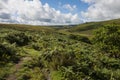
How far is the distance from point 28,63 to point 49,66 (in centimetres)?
233

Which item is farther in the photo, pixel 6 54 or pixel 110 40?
pixel 110 40

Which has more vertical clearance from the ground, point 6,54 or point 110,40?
point 6,54

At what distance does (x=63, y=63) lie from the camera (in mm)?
17469

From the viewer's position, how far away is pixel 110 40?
129ft

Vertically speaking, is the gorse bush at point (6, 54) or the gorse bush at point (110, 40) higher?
the gorse bush at point (6, 54)

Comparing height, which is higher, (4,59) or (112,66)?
(4,59)

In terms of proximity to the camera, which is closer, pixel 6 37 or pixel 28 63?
pixel 28 63

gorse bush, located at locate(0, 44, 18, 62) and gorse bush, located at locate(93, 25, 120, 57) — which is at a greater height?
gorse bush, located at locate(0, 44, 18, 62)

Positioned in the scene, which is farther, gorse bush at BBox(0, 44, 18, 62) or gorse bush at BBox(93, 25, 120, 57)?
gorse bush at BBox(93, 25, 120, 57)

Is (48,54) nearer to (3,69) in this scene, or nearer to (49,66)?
(49,66)

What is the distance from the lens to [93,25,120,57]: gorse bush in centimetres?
3808

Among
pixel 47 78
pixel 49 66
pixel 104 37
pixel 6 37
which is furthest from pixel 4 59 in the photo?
pixel 104 37

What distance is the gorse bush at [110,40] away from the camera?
38.1 meters

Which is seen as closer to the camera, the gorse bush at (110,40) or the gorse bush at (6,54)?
the gorse bush at (6,54)
